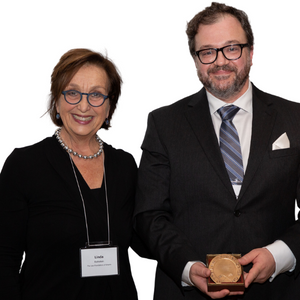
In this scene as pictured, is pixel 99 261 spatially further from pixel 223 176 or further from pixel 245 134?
pixel 245 134

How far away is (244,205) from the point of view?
7.47 feet

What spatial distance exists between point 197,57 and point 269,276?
1281 mm

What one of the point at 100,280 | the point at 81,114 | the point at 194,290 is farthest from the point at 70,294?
the point at 81,114

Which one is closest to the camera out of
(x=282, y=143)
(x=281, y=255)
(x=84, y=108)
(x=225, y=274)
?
(x=225, y=274)

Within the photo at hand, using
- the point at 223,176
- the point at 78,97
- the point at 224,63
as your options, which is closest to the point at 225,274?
the point at 223,176

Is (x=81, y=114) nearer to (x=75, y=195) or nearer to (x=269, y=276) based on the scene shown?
(x=75, y=195)

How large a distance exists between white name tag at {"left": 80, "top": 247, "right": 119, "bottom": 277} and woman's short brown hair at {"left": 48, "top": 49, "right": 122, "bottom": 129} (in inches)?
34.6

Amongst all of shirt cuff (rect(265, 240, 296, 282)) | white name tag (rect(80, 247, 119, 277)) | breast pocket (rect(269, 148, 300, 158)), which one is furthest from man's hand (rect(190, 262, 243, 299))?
breast pocket (rect(269, 148, 300, 158))

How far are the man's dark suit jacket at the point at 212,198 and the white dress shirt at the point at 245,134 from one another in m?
0.04

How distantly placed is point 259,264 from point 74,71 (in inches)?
60.9

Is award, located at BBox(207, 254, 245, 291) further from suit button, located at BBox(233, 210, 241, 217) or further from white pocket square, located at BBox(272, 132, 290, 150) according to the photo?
white pocket square, located at BBox(272, 132, 290, 150)

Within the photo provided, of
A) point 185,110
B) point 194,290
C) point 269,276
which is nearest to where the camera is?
point 269,276

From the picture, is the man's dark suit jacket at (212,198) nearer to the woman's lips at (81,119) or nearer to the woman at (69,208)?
the woman at (69,208)

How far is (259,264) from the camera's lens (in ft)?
6.99
